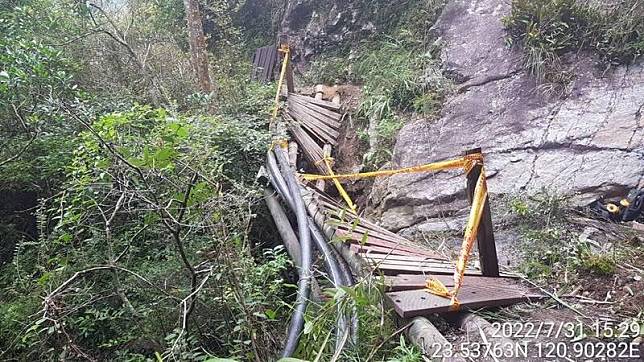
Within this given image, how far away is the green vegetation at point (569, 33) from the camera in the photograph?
4.96m

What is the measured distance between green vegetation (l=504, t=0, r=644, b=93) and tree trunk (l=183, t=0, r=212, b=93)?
15.0ft

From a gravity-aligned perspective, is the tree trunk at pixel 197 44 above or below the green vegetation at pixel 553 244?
above

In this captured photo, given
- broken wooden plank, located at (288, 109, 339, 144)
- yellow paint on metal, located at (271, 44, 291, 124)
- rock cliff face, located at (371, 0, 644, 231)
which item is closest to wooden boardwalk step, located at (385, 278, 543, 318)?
rock cliff face, located at (371, 0, 644, 231)

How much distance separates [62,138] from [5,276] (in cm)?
147

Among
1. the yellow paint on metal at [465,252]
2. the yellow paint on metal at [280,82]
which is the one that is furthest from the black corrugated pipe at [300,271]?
the yellow paint on metal at [280,82]

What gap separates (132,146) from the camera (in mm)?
3227

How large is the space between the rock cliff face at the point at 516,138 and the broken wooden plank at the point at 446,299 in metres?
2.01

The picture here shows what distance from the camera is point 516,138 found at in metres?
4.91

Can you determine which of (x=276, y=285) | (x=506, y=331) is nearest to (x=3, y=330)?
(x=276, y=285)

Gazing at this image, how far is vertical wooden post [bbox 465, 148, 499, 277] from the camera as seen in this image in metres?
2.45

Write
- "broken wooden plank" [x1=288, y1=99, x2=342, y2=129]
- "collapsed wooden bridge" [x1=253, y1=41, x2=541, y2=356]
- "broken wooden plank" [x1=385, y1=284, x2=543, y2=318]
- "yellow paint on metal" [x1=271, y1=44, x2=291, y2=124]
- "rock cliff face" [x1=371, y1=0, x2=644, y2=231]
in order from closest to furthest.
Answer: "broken wooden plank" [x1=385, y1=284, x2=543, y2=318] < "collapsed wooden bridge" [x1=253, y1=41, x2=541, y2=356] < "rock cliff face" [x1=371, y1=0, x2=644, y2=231] < "yellow paint on metal" [x1=271, y1=44, x2=291, y2=124] < "broken wooden plank" [x1=288, y1=99, x2=342, y2=129]

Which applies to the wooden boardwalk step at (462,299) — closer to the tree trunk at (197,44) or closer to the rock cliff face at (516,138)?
the rock cliff face at (516,138)

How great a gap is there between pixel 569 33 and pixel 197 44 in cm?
523

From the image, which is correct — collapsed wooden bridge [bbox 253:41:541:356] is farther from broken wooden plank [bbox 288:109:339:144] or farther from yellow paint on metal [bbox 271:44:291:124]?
broken wooden plank [bbox 288:109:339:144]
